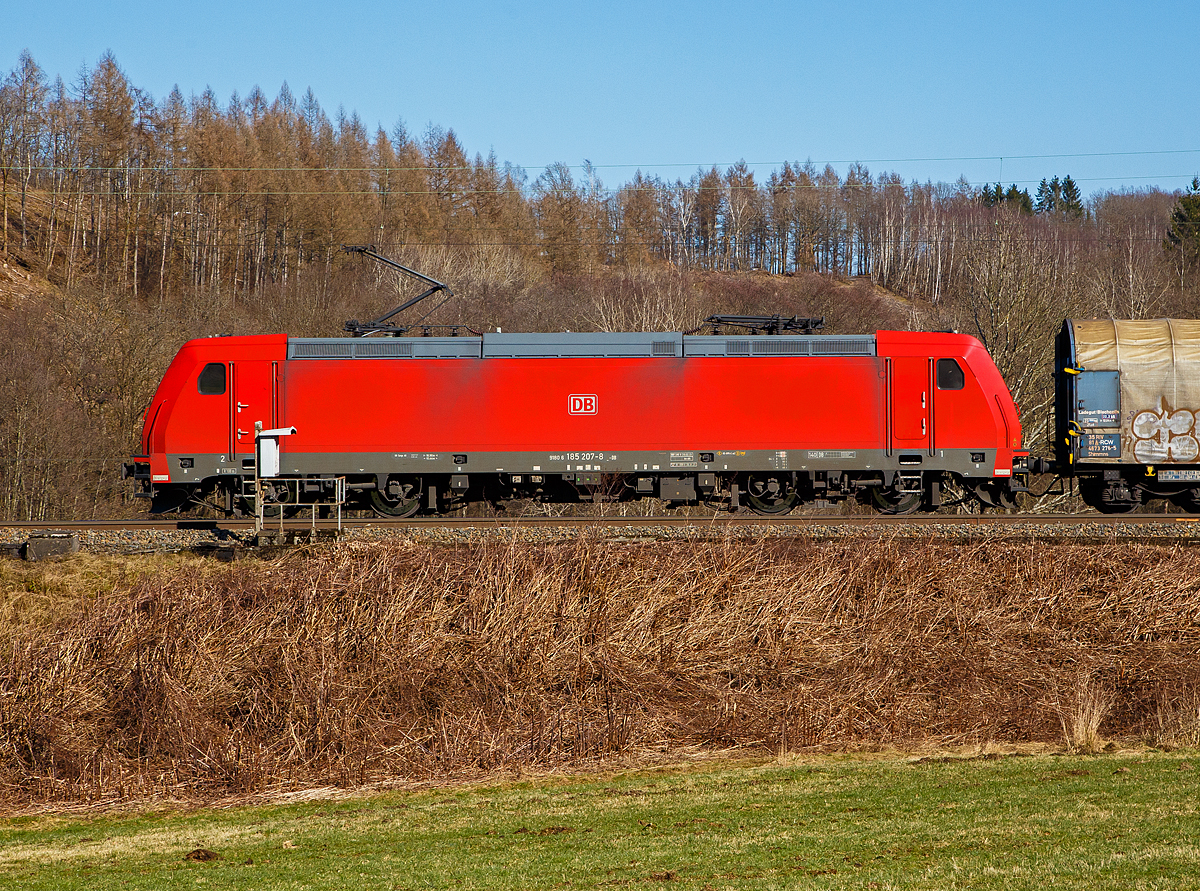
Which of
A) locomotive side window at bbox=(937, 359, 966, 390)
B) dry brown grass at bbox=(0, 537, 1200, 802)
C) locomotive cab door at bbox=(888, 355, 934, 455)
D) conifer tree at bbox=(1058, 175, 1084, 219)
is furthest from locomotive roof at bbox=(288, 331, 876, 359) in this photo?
conifer tree at bbox=(1058, 175, 1084, 219)

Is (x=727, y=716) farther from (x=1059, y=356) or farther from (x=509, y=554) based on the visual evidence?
(x=1059, y=356)

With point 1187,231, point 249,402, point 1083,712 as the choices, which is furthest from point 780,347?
point 1187,231

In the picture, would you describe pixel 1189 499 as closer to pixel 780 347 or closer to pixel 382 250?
pixel 780 347

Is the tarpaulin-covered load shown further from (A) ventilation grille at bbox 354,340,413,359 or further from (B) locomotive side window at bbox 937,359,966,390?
(A) ventilation grille at bbox 354,340,413,359

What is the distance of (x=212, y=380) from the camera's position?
838 inches

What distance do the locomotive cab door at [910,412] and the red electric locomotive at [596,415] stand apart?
3cm

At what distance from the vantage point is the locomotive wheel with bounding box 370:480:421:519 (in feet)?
70.1

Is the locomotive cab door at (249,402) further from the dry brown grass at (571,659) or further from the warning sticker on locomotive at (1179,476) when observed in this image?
the warning sticker on locomotive at (1179,476)

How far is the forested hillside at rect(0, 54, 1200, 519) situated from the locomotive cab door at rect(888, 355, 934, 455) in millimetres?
11424

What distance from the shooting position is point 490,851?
829 centimetres

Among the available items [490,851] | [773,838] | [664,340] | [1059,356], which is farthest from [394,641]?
[1059,356]

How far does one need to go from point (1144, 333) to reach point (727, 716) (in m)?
14.1

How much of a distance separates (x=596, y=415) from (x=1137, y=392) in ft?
36.2

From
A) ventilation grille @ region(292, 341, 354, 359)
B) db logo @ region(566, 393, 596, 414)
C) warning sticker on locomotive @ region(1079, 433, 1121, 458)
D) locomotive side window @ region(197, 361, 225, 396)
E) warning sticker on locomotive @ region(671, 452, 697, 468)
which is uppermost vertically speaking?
ventilation grille @ region(292, 341, 354, 359)
